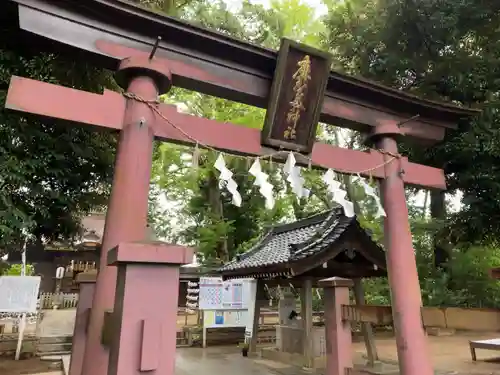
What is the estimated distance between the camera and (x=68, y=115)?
2949 mm

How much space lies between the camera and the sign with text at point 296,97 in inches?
147

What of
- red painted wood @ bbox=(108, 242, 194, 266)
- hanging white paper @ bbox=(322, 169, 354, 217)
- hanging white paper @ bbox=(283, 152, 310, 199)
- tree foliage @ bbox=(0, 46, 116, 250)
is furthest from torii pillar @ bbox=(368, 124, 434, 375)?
tree foliage @ bbox=(0, 46, 116, 250)

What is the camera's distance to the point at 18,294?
780 centimetres

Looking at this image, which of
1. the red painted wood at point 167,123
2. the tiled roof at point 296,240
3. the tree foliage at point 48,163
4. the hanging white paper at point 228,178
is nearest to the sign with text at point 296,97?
the red painted wood at point 167,123

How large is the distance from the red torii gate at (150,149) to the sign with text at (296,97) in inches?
7.2

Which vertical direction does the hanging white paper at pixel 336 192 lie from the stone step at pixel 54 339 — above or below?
above

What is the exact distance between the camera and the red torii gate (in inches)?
72.1

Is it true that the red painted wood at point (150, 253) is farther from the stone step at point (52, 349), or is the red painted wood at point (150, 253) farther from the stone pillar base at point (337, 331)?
the stone step at point (52, 349)

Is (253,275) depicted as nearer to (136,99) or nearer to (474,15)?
(136,99)

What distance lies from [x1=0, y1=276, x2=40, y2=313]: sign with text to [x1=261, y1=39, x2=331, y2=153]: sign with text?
681 cm

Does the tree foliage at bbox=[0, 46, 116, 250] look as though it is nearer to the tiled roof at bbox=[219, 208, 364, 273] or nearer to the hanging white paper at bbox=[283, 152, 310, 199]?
the hanging white paper at bbox=[283, 152, 310, 199]

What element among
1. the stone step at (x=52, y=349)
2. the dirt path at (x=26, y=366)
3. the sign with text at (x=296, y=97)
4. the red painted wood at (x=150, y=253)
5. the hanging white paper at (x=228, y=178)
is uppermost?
the sign with text at (x=296, y=97)

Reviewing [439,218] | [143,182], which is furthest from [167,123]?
[439,218]

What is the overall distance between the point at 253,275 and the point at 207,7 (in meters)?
10.8
